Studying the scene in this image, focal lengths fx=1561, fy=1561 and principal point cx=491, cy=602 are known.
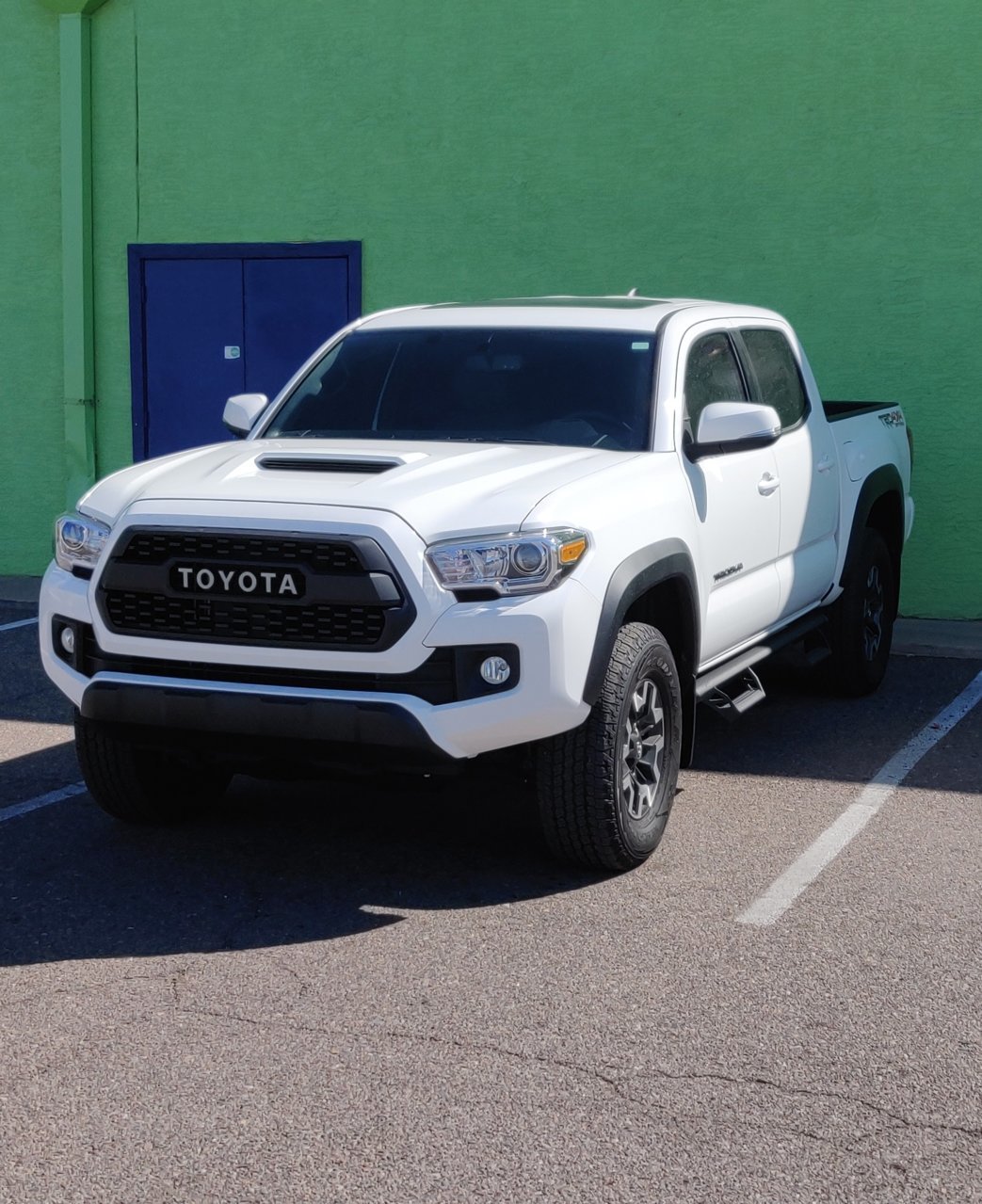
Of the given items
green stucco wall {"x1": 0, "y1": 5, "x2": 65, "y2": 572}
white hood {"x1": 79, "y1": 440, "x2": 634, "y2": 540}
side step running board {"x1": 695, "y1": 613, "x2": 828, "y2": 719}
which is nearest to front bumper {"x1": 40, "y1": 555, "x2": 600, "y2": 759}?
white hood {"x1": 79, "y1": 440, "x2": 634, "y2": 540}

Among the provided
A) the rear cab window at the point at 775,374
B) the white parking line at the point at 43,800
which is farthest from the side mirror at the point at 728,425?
the white parking line at the point at 43,800

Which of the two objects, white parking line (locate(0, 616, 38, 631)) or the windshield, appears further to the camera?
white parking line (locate(0, 616, 38, 631))

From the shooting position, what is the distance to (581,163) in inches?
433

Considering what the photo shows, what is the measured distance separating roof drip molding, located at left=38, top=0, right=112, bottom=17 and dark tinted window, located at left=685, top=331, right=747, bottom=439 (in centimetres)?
765

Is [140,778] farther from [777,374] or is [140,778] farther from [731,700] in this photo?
[777,374]

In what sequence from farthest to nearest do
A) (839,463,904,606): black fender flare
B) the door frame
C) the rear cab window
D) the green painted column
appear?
the green painted column → the door frame → (839,463,904,606): black fender flare → the rear cab window

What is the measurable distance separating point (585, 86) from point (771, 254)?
1789 millimetres

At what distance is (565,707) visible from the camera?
185 inches

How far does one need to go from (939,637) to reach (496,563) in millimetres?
5896

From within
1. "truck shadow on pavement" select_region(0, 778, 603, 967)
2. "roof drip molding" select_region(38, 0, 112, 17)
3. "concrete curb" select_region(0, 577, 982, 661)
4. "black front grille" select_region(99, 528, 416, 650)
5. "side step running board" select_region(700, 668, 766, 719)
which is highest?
"roof drip molding" select_region(38, 0, 112, 17)

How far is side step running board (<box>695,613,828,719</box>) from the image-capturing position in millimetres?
5945

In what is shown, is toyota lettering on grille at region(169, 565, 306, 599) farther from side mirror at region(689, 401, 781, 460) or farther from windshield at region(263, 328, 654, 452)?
side mirror at region(689, 401, 781, 460)

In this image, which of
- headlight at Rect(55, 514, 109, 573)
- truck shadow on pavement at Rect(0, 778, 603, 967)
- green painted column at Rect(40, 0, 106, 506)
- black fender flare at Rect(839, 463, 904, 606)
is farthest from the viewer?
green painted column at Rect(40, 0, 106, 506)

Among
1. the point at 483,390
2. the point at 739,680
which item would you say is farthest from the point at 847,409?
the point at 483,390
